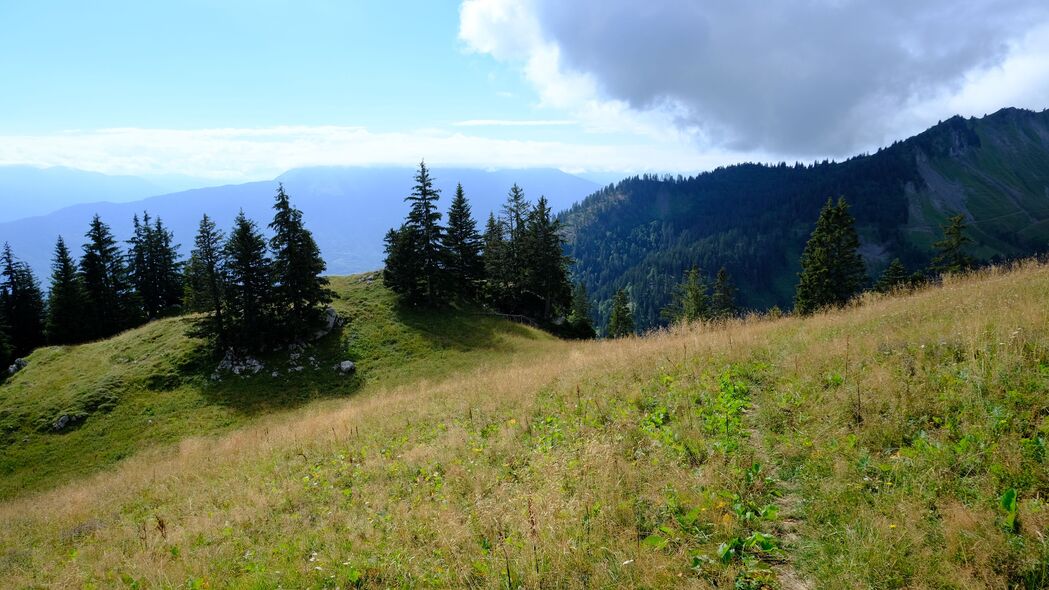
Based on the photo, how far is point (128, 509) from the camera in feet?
36.2

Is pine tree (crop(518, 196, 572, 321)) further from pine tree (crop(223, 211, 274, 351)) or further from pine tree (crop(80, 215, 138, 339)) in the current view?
pine tree (crop(80, 215, 138, 339))

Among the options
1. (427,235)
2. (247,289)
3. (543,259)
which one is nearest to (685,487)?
(247,289)

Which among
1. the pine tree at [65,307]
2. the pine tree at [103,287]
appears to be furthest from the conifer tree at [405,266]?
the pine tree at [65,307]

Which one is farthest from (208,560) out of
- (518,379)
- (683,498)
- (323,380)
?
(323,380)

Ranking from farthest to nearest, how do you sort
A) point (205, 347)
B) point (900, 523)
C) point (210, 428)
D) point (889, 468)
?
point (205, 347) < point (210, 428) < point (889, 468) < point (900, 523)

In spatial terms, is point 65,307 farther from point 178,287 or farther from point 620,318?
point 620,318

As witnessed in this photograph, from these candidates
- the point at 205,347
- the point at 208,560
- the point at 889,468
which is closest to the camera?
the point at 889,468

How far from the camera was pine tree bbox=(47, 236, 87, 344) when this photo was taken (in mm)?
44438

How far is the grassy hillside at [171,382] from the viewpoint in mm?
24922

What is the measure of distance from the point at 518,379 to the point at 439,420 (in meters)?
2.88

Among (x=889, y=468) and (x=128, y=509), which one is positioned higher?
(x=889, y=468)

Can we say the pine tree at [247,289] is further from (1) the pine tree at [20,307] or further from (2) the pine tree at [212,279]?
(1) the pine tree at [20,307]

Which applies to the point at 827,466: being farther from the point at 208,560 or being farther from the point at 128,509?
the point at 128,509

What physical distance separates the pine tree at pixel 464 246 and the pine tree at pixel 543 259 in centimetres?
503
